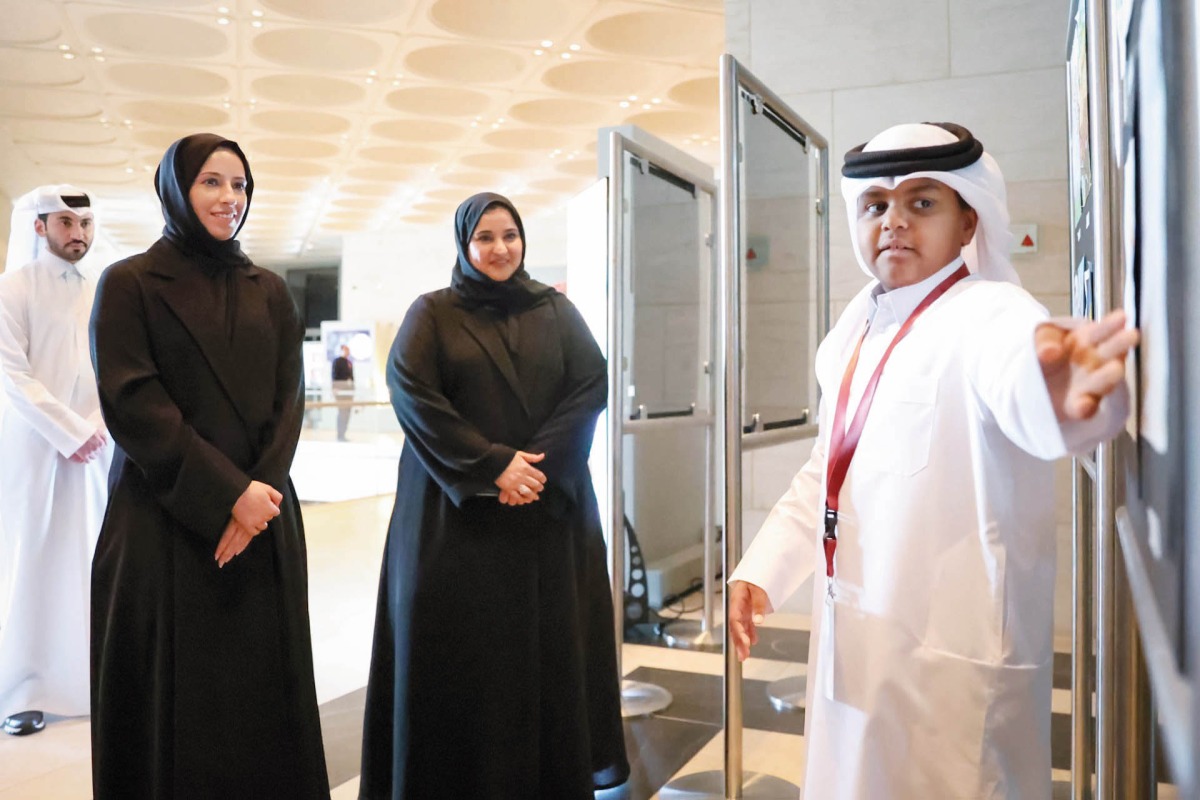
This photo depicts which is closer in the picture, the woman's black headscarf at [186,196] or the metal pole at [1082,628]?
the metal pole at [1082,628]

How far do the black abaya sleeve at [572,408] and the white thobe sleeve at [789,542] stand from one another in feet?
3.00

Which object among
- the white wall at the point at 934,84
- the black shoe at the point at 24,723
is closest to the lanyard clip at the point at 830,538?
the black shoe at the point at 24,723

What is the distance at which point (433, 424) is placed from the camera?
2.56m

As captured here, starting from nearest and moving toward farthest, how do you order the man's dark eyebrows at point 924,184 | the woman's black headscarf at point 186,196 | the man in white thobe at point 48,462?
the man's dark eyebrows at point 924,184
the woman's black headscarf at point 186,196
the man in white thobe at point 48,462

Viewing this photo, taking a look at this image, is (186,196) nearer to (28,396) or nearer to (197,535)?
(197,535)

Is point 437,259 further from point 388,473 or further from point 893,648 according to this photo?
point 893,648

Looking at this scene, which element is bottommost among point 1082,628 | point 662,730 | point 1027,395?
point 662,730

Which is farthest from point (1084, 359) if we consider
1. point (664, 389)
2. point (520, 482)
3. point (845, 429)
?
point (664, 389)

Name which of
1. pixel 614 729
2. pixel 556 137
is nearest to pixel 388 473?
pixel 556 137

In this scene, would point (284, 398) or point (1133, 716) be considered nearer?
point (1133, 716)

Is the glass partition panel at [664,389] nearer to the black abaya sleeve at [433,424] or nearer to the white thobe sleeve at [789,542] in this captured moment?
the black abaya sleeve at [433,424]

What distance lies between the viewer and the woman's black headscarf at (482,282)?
276cm

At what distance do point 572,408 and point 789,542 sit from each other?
3.46 feet

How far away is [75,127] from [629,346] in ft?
29.5
